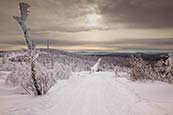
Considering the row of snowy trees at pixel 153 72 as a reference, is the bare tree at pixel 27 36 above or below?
above

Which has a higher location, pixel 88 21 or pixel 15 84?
pixel 88 21

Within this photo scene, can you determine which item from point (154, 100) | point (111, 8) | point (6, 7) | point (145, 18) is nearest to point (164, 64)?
point (145, 18)

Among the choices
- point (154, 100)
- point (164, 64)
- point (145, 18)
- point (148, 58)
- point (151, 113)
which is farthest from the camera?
point (148, 58)

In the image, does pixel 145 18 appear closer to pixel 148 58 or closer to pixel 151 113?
pixel 148 58

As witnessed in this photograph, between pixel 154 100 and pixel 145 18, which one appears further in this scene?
pixel 145 18

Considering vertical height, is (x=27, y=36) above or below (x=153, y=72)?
above

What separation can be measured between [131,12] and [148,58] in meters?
4.42

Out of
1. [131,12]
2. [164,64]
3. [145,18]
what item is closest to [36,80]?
[131,12]

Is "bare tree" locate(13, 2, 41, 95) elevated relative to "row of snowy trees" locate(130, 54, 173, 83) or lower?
elevated

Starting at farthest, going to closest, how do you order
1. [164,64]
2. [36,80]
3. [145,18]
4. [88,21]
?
[164,64] → [145,18] → [88,21] → [36,80]

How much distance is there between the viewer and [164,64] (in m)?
9.38

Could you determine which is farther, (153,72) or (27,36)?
(153,72)

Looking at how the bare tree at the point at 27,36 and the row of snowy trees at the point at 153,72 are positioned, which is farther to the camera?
the row of snowy trees at the point at 153,72

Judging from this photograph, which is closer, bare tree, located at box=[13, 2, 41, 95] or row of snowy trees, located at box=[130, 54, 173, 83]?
bare tree, located at box=[13, 2, 41, 95]
